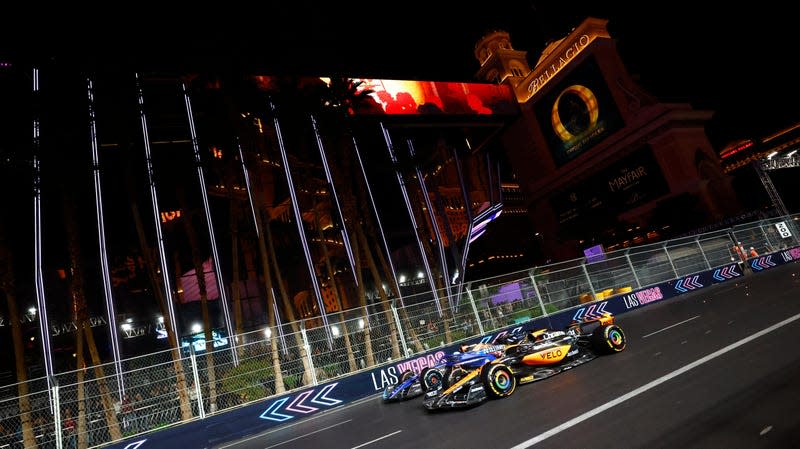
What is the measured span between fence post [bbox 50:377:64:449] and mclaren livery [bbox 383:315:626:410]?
6471mm

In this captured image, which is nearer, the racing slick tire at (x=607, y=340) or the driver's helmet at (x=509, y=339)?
the racing slick tire at (x=607, y=340)

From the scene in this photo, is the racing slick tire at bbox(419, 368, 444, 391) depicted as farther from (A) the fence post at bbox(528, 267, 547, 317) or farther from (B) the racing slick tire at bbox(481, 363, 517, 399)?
(A) the fence post at bbox(528, 267, 547, 317)

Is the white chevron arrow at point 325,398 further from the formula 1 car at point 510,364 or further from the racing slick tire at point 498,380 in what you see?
the racing slick tire at point 498,380

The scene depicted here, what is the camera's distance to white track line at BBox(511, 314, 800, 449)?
14.1ft

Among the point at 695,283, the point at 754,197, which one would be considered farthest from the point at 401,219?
the point at 754,197

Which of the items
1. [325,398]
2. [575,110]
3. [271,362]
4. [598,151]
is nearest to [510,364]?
[325,398]

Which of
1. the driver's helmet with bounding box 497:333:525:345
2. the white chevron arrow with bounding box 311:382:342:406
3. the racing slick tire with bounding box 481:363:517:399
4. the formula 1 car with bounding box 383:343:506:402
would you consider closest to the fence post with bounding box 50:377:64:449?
the white chevron arrow with bounding box 311:382:342:406

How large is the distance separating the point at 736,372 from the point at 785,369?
1.55 feet

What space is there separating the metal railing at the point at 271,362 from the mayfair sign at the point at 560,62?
28.2 metres

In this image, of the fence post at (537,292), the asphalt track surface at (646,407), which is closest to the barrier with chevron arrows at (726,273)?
the fence post at (537,292)

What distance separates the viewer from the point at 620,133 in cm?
3478

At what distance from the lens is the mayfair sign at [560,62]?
123 ft

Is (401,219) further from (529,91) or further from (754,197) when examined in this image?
(754,197)

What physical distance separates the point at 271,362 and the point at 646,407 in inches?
333
